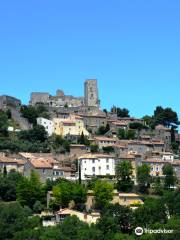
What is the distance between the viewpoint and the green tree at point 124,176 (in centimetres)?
6875

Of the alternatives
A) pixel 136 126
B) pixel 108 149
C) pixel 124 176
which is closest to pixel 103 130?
pixel 136 126

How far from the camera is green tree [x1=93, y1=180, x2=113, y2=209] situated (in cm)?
6175

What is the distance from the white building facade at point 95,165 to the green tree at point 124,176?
118 inches

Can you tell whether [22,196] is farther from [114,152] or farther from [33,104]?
[33,104]

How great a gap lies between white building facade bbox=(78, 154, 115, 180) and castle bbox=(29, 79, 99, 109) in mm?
27486

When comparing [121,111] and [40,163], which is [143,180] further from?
[121,111]

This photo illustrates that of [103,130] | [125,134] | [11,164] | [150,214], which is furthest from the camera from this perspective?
[103,130]

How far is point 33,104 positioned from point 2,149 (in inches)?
1051

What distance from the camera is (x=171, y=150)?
90.9 metres

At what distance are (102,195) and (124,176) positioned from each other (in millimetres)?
9133

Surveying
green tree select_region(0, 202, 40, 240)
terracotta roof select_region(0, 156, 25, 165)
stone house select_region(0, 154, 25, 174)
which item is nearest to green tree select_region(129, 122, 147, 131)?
terracotta roof select_region(0, 156, 25, 165)

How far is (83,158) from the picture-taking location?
245 ft

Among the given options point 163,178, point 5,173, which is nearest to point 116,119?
point 163,178

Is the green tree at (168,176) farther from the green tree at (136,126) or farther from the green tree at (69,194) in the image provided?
the green tree at (136,126)
